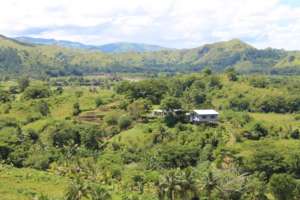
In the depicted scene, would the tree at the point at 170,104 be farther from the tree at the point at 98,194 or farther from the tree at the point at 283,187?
the tree at the point at 98,194

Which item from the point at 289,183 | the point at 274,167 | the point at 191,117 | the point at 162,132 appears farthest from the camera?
the point at 191,117

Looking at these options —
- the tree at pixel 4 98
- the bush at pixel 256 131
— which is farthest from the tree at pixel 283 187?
the tree at pixel 4 98

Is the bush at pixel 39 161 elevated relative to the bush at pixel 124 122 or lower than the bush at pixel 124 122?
lower

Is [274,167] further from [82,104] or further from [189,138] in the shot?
[82,104]

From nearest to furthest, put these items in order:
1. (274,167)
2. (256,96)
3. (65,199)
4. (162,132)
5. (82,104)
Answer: (65,199) < (274,167) < (162,132) < (82,104) < (256,96)

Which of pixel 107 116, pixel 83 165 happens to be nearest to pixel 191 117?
pixel 107 116

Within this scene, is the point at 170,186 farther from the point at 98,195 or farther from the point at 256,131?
the point at 256,131

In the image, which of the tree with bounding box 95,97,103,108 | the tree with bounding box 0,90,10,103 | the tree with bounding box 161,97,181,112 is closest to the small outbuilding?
the tree with bounding box 161,97,181,112
